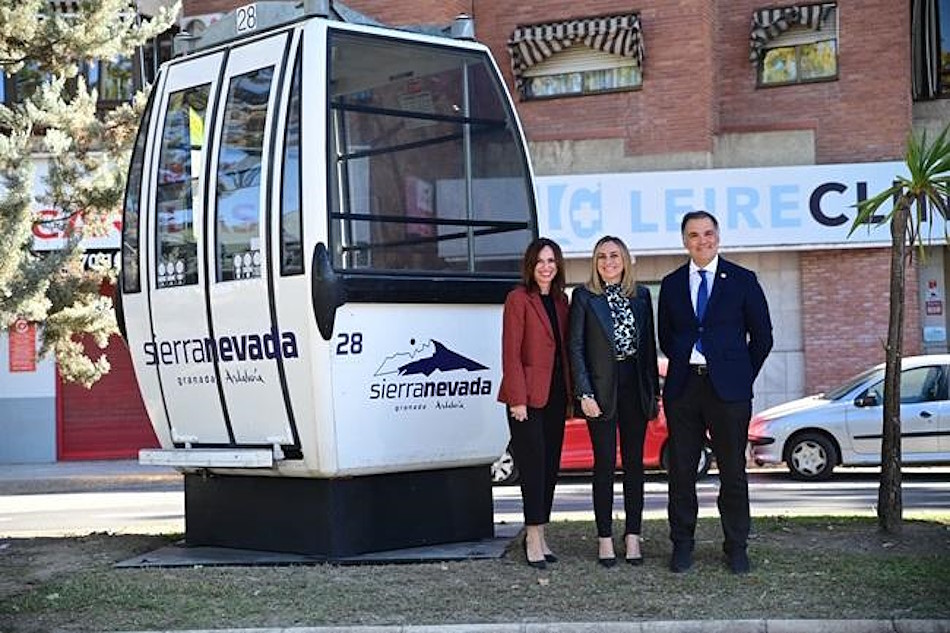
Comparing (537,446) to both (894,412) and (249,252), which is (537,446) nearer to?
(249,252)

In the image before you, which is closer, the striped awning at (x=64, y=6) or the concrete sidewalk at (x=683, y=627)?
the concrete sidewalk at (x=683, y=627)

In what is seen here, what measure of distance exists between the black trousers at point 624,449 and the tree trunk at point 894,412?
1984 mm

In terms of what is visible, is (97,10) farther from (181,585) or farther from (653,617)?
(653,617)

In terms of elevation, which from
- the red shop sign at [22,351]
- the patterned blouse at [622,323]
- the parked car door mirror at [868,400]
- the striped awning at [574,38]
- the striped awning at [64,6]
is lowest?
the parked car door mirror at [868,400]

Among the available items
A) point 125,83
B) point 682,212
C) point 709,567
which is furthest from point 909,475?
point 125,83

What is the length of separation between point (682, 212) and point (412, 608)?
15.3 meters

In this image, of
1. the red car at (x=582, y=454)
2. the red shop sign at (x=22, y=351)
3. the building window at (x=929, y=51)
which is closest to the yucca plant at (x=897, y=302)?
the red car at (x=582, y=454)

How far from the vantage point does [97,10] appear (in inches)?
639

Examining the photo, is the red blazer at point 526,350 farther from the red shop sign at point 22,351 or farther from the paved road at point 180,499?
the red shop sign at point 22,351

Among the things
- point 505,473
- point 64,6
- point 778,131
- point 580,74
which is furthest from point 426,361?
→ point 580,74

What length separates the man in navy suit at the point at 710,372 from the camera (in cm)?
782

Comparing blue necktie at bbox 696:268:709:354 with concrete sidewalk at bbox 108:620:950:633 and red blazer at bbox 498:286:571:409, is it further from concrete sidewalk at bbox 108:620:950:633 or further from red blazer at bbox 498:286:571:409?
concrete sidewalk at bbox 108:620:950:633

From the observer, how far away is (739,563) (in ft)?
25.7

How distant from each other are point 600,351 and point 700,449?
2.88ft
